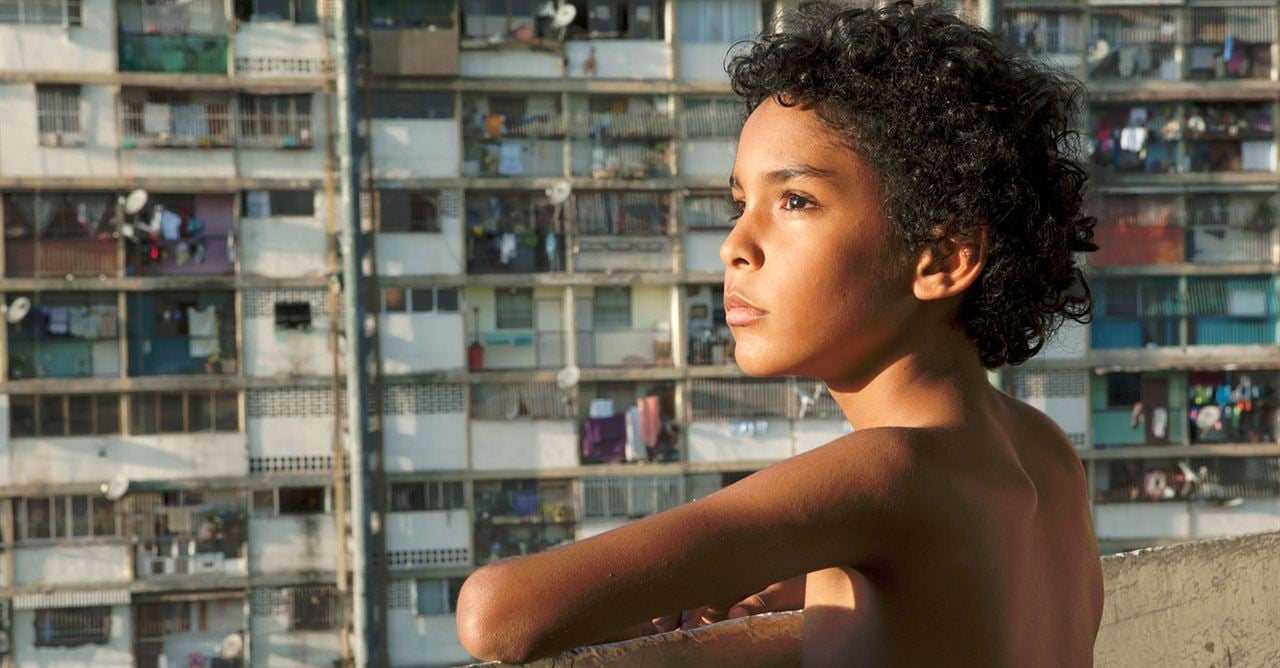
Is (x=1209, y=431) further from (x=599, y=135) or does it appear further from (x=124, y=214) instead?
(x=124, y=214)

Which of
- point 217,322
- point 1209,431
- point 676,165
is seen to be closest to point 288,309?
point 217,322

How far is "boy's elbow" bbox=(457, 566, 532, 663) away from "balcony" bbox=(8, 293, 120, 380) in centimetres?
1207

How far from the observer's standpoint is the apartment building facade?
1209 cm

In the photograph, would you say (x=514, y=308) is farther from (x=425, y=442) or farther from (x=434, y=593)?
(x=434, y=593)

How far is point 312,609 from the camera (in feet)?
41.1

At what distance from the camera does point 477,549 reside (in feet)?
41.4

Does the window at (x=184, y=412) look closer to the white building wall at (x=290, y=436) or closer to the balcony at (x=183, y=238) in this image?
the white building wall at (x=290, y=436)

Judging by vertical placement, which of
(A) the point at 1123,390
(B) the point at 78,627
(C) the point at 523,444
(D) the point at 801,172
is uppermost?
(D) the point at 801,172

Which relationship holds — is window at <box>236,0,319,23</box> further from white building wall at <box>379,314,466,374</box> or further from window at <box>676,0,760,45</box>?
window at <box>676,0,760,45</box>

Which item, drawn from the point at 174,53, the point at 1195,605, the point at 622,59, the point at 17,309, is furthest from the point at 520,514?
the point at 1195,605

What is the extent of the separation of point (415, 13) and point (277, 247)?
2185 millimetres

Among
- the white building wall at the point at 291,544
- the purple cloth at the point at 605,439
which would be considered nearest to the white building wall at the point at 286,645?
the white building wall at the point at 291,544

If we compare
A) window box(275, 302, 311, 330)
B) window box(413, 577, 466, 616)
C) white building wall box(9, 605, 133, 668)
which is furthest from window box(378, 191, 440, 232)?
white building wall box(9, 605, 133, 668)

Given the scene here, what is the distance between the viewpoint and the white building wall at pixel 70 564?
1220cm
